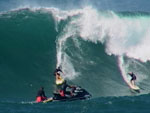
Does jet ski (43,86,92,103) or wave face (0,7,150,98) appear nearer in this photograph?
jet ski (43,86,92,103)

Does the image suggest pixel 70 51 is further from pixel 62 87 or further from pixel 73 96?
pixel 73 96

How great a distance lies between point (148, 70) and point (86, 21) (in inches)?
215

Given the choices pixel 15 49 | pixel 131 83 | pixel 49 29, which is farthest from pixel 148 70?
pixel 15 49

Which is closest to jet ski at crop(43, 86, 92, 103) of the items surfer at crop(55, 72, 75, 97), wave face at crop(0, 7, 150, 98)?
surfer at crop(55, 72, 75, 97)

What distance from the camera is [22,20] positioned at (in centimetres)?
2725

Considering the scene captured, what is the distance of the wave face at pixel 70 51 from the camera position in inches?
909

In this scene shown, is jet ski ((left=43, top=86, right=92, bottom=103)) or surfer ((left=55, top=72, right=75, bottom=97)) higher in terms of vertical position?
surfer ((left=55, top=72, right=75, bottom=97))

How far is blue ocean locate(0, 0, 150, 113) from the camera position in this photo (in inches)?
881

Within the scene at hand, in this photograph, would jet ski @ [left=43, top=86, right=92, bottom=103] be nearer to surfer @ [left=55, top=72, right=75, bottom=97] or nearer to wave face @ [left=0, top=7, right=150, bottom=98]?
surfer @ [left=55, top=72, right=75, bottom=97]

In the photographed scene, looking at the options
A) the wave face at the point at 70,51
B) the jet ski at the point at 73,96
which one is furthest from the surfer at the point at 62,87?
the wave face at the point at 70,51

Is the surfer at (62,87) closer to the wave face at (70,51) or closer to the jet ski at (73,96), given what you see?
the jet ski at (73,96)

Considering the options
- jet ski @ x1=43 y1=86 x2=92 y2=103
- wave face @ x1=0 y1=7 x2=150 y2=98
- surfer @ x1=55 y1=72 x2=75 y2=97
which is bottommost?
jet ski @ x1=43 y1=86 x2=92 y2=103

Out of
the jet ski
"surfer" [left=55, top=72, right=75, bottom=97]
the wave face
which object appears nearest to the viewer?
the jet ski

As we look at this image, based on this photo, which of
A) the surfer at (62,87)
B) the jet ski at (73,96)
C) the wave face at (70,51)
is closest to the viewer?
the jet ski at (73,96)
